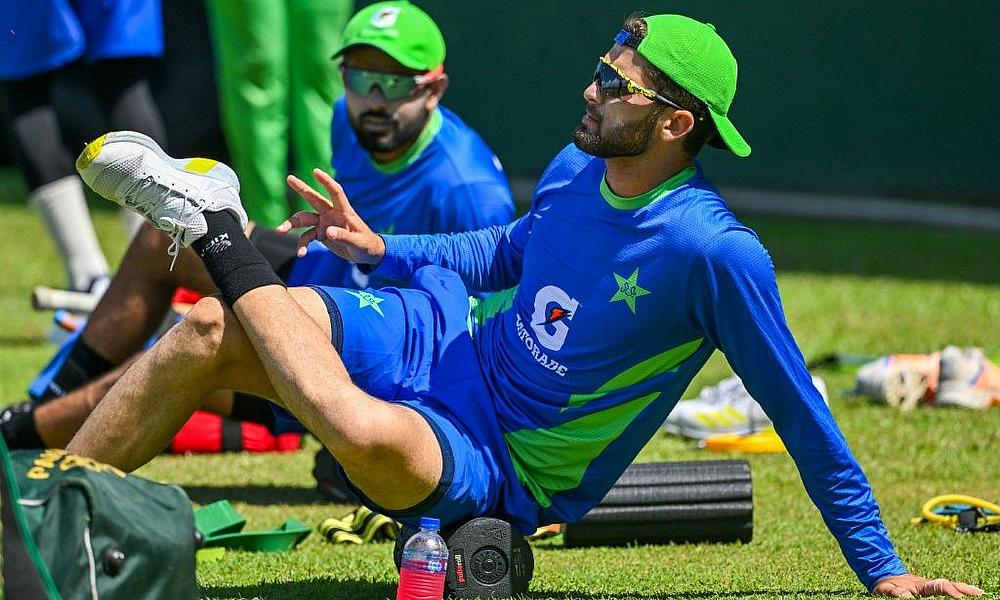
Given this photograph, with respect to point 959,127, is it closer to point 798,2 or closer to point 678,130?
point 798,2

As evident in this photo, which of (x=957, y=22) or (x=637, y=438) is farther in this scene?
(x=957, y=22)

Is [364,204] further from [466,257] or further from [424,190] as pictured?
[466,257]

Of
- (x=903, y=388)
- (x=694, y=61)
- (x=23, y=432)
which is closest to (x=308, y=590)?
(x=23, y=432)

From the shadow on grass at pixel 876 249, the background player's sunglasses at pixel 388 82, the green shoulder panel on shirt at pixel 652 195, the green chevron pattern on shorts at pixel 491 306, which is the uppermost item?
the green shoulder panel on shirt at pixel 652 195

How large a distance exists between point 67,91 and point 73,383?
3.11 meters

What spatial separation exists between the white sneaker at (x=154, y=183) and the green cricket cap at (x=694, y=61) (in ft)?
3.64

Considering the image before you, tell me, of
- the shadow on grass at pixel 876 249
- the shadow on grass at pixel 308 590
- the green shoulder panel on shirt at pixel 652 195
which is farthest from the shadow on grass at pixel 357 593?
the shadow on grass at pixel 876 249

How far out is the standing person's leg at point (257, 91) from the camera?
776cm

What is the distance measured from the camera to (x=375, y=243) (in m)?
4.07

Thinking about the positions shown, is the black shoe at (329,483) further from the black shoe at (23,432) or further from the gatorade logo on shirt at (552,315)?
the gatorade logo on shirt at (552,315)

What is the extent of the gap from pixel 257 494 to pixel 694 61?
7.52 feet

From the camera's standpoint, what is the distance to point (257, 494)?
5137 millimetres

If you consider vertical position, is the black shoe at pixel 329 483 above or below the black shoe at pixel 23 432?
below

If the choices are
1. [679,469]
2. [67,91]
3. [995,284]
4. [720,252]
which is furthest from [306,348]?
[995,284]
